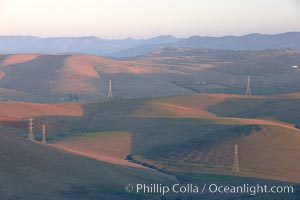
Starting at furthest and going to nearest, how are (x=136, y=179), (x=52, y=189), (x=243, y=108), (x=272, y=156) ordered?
(x=243, y=108) < (x=272, y=156) < (x=136, y=179) < (x=52, y=189)

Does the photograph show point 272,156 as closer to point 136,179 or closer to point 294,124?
point 136,179

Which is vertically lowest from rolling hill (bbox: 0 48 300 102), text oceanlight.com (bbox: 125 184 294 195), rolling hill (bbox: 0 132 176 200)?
rolling hill (bbox: 0 48 300 102)

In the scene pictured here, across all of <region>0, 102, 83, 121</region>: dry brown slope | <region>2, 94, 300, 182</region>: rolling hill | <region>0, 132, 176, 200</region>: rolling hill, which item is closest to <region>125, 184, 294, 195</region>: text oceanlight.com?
→ <region>0, 132, 176, 200</region>: rolling hill

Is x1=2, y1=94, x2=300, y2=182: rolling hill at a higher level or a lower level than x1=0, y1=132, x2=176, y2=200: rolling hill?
lower

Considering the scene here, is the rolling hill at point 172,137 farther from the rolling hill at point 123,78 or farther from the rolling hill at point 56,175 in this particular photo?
the rolling hill at point 123,78

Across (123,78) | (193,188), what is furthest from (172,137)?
(123,78)

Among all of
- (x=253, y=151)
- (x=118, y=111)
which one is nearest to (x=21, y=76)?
(x=118, y=111)

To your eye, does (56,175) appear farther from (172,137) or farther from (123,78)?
(123,78)

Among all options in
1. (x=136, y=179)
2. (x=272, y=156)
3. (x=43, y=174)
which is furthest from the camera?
(x=272, y=156)

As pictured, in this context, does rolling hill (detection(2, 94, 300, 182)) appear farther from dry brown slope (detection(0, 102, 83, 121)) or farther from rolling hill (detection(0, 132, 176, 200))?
rolling hill (detection(0, 132, 176, 200))

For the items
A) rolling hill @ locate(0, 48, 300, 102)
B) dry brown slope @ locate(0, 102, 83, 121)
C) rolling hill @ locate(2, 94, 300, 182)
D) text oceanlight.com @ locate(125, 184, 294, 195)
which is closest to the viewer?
text oceanlight.com @ locate(125, 184, 294, 195)

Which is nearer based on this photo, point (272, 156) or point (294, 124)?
point (272, 156)
